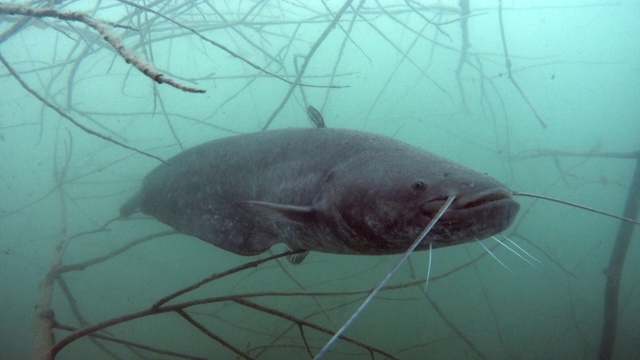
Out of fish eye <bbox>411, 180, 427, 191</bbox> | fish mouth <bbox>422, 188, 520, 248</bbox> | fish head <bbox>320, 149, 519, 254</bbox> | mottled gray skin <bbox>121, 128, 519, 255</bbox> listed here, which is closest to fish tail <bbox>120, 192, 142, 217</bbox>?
mottled gray skin <bbox>121, 128, 519, 255</bbox>

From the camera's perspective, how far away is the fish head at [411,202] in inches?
55.3

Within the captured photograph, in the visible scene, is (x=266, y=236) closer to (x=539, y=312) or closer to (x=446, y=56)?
(x=539, y=312)

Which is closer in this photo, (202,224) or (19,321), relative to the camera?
(202,224)

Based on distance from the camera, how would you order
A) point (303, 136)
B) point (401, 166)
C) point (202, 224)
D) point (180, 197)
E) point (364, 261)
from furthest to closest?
point (364, 261)
point (180, 197)
point (202, 224)
point (303, 136)
point (401, 166)

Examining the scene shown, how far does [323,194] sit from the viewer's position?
1.97 metres

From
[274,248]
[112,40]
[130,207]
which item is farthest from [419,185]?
[274,248]

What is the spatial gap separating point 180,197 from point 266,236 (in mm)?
985

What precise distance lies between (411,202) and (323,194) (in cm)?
55

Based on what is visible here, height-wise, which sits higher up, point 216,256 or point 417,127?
point 417,127

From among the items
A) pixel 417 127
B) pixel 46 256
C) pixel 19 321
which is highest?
pixel 417 127

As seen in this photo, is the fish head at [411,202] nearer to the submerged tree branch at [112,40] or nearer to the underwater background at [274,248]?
the underwater background at [274,248]

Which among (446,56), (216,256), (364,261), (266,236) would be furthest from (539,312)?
(446,56)

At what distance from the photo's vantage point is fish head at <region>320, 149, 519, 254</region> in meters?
1.40

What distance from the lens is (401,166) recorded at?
1756 millimetres
